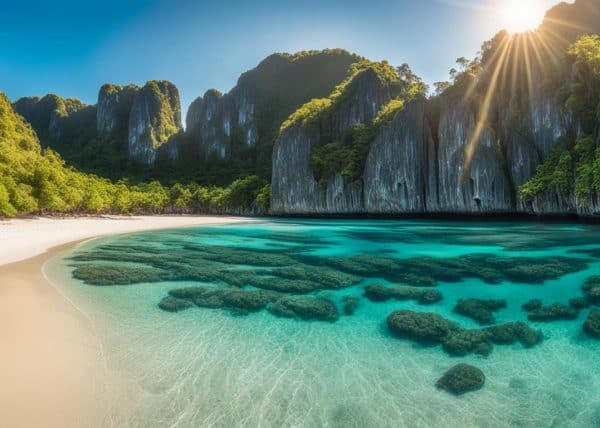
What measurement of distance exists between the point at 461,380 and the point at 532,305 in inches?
160

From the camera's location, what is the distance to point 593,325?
18.4 feet

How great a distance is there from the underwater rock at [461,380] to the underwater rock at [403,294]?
2.92m

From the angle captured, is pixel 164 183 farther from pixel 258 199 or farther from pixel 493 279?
pixel 493 279

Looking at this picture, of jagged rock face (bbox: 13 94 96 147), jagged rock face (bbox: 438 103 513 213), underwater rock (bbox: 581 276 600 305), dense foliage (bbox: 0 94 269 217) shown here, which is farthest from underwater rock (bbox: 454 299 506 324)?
jagged rock face (bbox: 13 94 96 147)

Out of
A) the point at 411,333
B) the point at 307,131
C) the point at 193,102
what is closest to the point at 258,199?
the point at 307,131

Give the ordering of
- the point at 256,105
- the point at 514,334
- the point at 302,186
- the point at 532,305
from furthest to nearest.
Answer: the point at 256,105
the point at 302,186
the point at 532,305
the point at 514,334

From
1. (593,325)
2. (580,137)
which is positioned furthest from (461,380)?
(580,137)

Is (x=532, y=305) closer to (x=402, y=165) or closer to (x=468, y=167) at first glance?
(x=468, y=167)

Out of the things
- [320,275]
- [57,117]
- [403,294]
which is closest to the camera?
[403,294]

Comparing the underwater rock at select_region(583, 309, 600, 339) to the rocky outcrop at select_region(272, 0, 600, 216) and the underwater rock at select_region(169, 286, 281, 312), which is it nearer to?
the underwater rock at select_region(169, 286, 281, 312)

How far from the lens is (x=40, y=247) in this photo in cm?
1362

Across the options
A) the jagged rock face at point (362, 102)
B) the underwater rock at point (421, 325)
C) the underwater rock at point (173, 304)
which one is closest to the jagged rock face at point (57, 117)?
the jagged rock face at point (362, 102)

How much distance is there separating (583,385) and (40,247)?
17.4 metres

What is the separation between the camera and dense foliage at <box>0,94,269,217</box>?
24.7m
